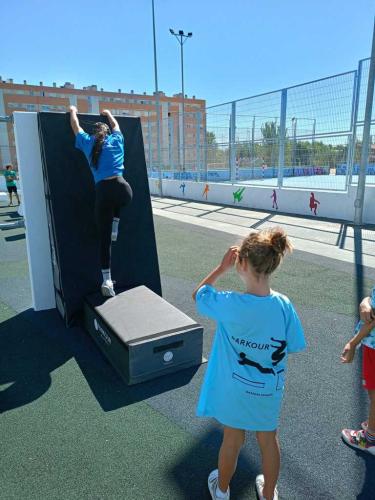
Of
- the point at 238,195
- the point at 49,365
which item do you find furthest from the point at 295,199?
the point at 49,365

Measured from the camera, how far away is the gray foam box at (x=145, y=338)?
2861 mm

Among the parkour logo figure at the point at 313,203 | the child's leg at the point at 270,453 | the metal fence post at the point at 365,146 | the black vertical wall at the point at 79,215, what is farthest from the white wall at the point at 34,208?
the parkour logo figure at the point at 313,203

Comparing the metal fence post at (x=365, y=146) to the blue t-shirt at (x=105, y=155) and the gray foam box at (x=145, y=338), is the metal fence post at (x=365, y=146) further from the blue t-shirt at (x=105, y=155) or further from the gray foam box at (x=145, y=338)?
the gray foam box at (x=145, y=338)

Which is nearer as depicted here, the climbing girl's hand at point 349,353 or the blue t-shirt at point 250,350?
the blue t-shirt at point 250,350

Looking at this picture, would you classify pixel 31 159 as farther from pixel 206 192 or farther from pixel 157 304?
pixel 206 192

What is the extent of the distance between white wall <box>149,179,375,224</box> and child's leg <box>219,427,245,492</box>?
9.13 m

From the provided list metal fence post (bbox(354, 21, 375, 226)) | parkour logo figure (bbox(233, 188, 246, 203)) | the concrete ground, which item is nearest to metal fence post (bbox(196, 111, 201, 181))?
parkour logo figure (bbox(233, 188, 246, 203))

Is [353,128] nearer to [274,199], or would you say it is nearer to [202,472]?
[274,199]

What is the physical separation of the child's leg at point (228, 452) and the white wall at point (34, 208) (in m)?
3.22

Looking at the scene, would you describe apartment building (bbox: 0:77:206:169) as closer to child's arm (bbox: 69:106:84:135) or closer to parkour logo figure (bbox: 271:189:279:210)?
parkour logo figure (bbox: 271:189:279:210)

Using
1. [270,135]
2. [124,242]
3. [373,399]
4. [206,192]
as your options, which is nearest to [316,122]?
[270,135]

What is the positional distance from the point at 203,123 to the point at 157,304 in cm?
1281

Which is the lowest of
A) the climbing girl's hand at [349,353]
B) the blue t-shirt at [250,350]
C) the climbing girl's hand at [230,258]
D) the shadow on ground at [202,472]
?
the shadow on ground at [202,472]

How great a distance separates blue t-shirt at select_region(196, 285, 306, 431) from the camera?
155 cm
